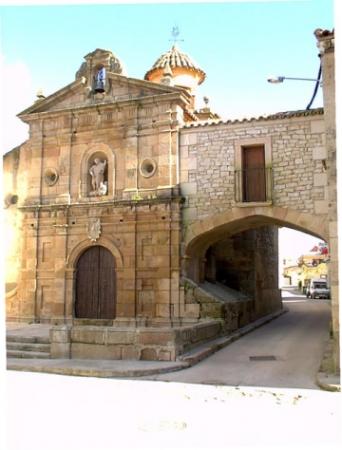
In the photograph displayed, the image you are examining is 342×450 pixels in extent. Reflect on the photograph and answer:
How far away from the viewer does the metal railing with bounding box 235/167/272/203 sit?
13.8m

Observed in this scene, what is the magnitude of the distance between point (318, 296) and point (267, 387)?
27039 mm

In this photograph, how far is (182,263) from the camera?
14.1 metres

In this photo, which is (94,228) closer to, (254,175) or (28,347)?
(28,347)

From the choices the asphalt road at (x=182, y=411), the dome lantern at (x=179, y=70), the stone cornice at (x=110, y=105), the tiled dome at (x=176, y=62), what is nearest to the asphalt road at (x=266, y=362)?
the asphalt road at (x=182, y=411)

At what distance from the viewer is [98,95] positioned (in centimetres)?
1579

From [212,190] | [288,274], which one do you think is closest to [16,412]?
[212,190]

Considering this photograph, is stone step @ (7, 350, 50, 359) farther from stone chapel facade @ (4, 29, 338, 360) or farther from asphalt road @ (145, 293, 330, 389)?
asphalt road @ (145, 293, 330, 389)

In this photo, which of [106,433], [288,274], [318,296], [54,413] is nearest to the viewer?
[106,433]

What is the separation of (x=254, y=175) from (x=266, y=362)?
5.71 metres

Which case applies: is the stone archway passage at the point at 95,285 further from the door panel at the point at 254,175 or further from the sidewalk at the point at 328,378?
the sidewalk at the point at 328,378

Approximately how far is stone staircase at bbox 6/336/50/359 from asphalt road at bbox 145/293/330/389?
3320 mm

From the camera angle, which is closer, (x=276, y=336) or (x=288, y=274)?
(x=276, y=336)

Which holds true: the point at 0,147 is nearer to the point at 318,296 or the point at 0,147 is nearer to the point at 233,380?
the point at 233,380

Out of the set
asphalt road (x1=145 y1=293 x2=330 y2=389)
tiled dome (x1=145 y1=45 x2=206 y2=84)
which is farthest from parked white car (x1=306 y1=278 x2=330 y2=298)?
tiled dome (x1=145 y1=45 x2=206 y2=84)
